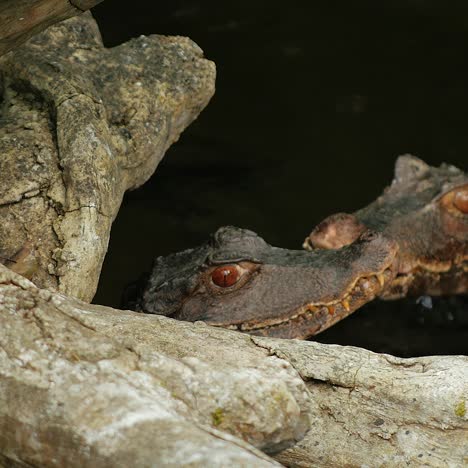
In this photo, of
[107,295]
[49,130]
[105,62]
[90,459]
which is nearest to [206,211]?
[107,295]

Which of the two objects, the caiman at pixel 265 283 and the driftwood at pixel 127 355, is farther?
the caiman at pixel 265 283

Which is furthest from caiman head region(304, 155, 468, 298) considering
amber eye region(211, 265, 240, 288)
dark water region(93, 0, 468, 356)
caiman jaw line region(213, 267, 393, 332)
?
amber eye region(211, 265, 240, 288)

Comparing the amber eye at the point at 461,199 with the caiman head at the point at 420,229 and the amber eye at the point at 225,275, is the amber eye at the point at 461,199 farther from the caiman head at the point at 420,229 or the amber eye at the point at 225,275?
the amber eye at the point at 225,275

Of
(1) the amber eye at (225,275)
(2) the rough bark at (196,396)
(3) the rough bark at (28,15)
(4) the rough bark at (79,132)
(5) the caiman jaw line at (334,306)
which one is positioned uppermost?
(3) the rough bark at (28,15)

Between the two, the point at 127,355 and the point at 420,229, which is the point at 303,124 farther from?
the point at 127,355

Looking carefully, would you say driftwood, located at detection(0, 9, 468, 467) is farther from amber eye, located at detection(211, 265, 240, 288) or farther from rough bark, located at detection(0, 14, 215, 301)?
amber eye, located at detection(211, 265, 240, 288)

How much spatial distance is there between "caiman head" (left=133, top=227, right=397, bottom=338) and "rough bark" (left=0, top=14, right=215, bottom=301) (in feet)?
1.87

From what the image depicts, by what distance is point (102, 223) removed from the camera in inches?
173

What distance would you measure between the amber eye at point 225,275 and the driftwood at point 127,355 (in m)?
0.67

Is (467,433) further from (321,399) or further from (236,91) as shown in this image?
(236,91)

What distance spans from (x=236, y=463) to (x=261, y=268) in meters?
2.66

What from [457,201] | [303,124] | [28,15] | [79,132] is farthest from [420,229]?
[28,15]

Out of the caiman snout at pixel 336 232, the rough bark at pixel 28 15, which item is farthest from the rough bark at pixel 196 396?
the caiman snout at pixel 336 232

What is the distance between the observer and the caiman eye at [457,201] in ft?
21.4
